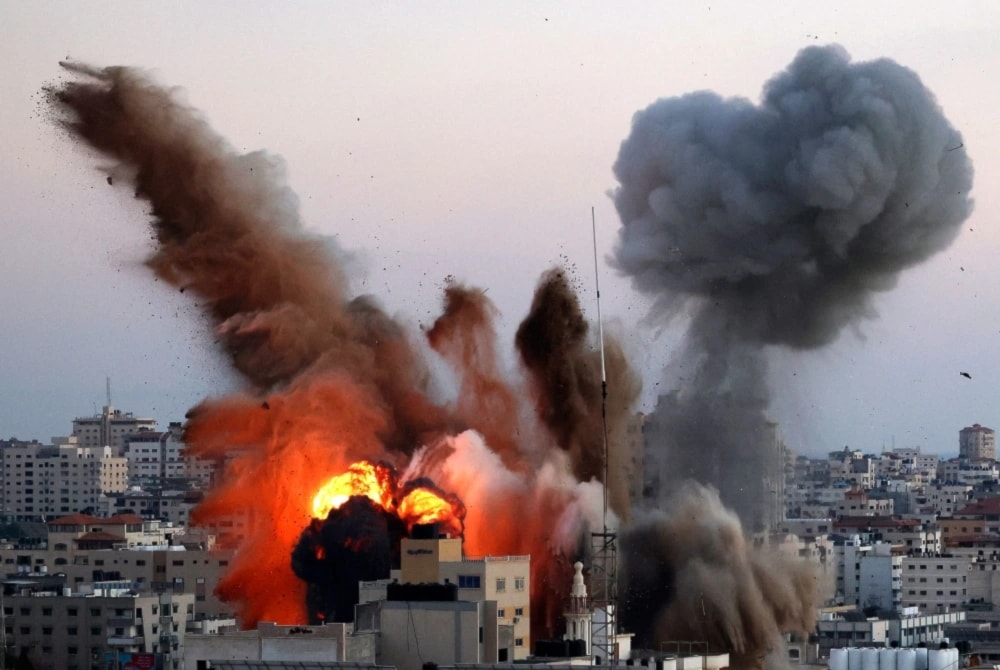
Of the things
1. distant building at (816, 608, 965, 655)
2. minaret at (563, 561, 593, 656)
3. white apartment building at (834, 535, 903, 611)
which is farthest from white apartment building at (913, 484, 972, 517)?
minaret at (563, 561, 593, 656)

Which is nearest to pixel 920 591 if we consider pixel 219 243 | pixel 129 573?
pixel 129 573

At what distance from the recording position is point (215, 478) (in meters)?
73.5

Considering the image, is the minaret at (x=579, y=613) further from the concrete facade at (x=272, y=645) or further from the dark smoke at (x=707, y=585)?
the dark smoke at (x=707, y=585)

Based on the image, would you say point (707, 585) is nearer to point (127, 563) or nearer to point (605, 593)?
point (605, 593)

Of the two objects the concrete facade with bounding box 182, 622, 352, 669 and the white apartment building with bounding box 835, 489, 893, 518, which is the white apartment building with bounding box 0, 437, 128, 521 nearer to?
the white apartment building with bounding box 835, 489, 893, 518

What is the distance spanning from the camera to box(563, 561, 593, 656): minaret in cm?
5216

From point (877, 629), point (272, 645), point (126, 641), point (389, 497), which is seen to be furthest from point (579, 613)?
point (877, 629)

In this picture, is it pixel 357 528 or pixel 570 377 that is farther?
pixel 570 377

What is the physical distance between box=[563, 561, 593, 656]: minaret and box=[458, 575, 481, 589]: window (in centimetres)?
211

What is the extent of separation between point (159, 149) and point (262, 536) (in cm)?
1069

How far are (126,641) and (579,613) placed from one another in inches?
977

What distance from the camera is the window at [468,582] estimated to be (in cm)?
5422

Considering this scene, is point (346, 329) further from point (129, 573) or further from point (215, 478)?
point (129, 573)

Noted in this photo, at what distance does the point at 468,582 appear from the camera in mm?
54312
